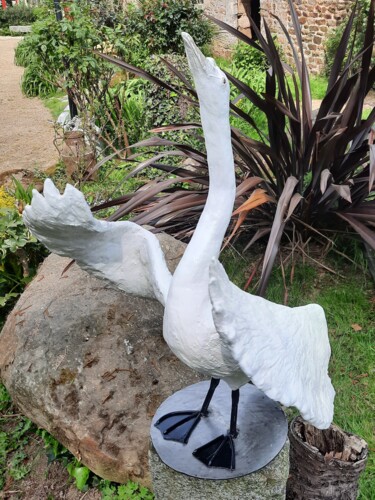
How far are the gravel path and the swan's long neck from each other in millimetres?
4217

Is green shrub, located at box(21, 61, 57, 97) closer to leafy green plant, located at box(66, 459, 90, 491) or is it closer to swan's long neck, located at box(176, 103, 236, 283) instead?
leafy green plant, located at box(66, 459, 90, 491)

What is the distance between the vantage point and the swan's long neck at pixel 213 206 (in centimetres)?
150

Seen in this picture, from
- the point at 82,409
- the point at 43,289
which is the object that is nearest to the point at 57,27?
the point at 43,289

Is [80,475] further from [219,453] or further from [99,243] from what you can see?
[99,243]

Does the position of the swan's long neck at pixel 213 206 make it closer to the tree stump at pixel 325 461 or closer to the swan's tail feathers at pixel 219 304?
the swan's tail feathers at pixel 219 304

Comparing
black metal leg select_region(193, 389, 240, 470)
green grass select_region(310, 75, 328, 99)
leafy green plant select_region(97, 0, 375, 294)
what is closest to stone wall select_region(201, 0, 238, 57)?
green grass select_region(310, 75, 328, 99)

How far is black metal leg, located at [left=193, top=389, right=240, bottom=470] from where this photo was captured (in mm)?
1755

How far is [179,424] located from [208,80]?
1138mm

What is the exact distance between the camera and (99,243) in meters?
1.72

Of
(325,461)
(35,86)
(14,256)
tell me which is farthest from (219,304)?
(35,86)

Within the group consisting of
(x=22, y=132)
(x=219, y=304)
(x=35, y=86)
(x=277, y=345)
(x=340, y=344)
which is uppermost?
(x=219, y=304)

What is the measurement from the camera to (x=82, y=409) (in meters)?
2.48

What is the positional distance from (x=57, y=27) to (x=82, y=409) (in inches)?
157

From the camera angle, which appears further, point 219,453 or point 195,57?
point 219,453
